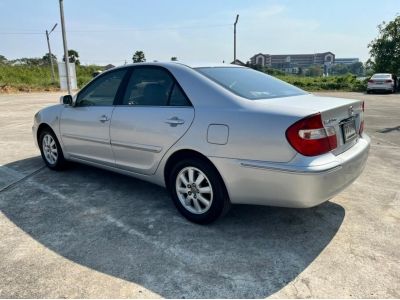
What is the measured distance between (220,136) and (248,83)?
33.0 inches

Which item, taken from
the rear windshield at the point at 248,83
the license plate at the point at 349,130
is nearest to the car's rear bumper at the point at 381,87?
the rear windshield at the point at 248,83

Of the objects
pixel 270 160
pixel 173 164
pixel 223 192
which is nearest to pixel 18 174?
pixel 173 164

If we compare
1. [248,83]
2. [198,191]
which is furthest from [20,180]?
[248,83]

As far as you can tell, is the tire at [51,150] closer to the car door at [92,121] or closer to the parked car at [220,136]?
the car door at [92,121]

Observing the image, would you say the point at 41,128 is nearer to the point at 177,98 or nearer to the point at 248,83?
the point at 177,98

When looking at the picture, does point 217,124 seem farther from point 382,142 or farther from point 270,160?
point 382,142

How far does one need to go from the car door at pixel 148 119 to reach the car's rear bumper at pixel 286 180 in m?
0.59

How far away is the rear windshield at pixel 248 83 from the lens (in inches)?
136

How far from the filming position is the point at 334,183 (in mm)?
2994

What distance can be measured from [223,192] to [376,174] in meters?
2.96

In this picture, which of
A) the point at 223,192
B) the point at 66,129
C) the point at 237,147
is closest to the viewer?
the point at 237,147

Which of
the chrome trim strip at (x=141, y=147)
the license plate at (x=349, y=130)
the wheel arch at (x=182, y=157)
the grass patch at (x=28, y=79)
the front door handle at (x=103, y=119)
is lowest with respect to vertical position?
the wheel arch at (x=182, y=157)

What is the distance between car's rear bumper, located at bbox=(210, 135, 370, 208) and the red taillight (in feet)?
0.45

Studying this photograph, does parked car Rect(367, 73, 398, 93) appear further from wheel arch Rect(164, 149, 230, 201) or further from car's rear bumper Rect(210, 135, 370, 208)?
wheel arch Rect(164, 149, 230, 201)
